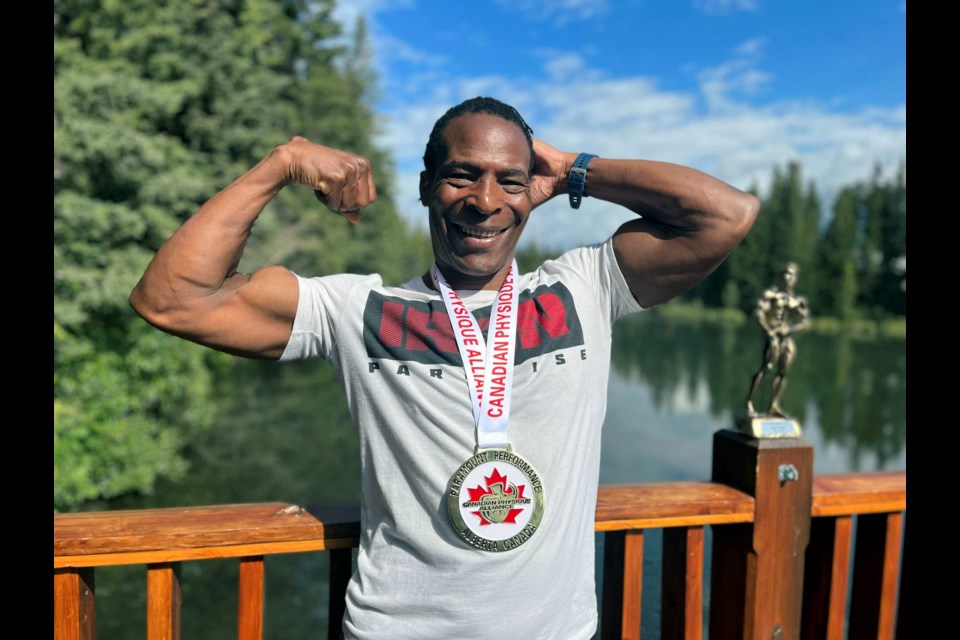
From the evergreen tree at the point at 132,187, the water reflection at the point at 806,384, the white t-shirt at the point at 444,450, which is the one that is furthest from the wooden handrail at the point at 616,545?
the water reflection at the point at 806,384

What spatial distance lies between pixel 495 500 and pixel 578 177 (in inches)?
35.7

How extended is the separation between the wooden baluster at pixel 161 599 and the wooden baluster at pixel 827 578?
196cm

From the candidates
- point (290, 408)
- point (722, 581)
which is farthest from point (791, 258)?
point (722, 581)

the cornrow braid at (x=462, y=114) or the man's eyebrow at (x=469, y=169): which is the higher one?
the cornrow braid at (x=462, y=114)

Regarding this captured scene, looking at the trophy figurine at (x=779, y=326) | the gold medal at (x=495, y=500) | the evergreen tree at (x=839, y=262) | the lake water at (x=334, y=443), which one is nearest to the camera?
the gold medal at (x=495, y=500)

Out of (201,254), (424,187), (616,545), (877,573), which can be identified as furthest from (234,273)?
(877,573)

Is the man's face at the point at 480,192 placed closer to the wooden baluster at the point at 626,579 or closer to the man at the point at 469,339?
the man at the point at 469,339

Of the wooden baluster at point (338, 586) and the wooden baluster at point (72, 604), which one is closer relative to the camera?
the wooden baluster at point (72, 604)

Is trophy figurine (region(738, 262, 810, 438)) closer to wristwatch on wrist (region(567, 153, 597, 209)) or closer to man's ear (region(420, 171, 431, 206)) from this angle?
wristwatch on wrist (region(567, 153, 597, 209))

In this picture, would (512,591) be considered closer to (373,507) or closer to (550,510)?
(550,510)

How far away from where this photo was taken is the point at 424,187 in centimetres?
208

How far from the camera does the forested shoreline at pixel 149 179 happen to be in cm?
853

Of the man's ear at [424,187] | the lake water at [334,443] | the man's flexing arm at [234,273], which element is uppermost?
the man's ear at [424,187]

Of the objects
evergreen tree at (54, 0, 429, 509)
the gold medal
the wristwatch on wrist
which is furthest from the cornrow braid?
evergreen tree at (54, 0, 429, 509)
